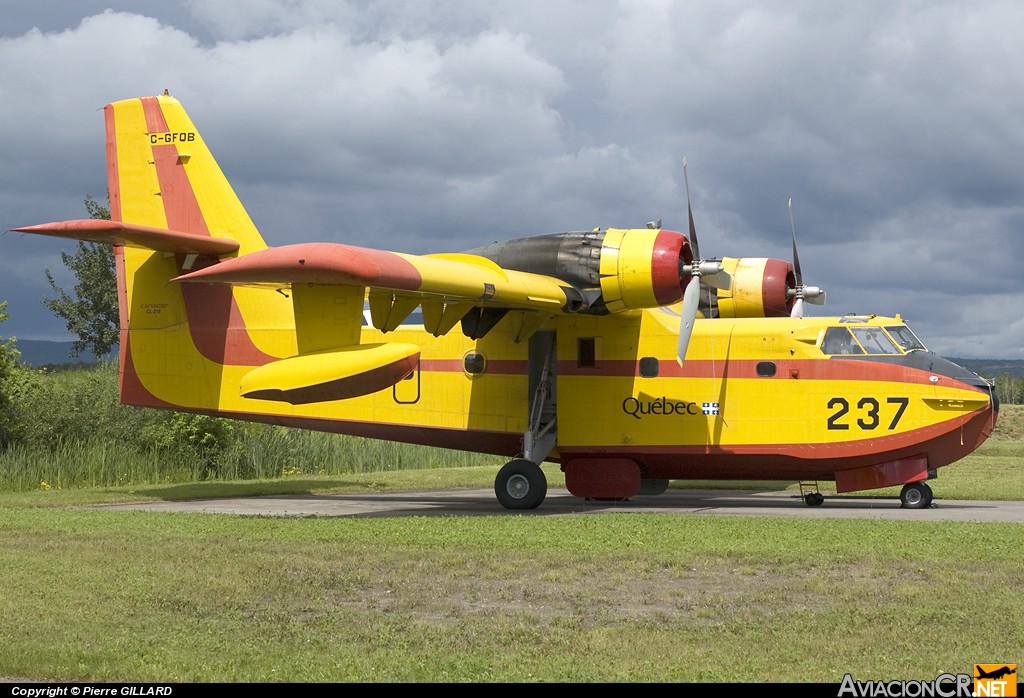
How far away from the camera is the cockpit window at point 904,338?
58.7ft

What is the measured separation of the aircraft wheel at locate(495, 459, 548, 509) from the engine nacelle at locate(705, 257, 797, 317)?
5516 mm

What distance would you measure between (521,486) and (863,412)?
5778mm

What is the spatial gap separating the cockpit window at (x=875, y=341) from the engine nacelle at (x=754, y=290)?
3126mm

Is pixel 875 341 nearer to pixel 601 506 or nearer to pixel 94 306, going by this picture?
pixel 601 506

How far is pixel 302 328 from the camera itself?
50.2 ft

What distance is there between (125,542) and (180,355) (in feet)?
26.0

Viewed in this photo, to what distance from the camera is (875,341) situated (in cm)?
1791

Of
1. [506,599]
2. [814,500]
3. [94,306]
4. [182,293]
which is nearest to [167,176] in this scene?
[182,293]

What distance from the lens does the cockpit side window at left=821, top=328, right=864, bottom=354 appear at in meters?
18.0

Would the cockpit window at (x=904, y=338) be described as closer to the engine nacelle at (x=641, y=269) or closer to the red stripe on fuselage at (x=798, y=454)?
the red stripe on fuselage at (x=798, y=454)

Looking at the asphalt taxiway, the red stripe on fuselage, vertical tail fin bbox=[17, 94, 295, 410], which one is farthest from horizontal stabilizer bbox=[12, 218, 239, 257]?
the red stripe on fuselage

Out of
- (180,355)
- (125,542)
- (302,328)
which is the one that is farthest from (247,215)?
(125,542)

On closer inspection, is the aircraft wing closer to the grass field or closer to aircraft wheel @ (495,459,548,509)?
aircraft wheel @ (495,459,548,509)

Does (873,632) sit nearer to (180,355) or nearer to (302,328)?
(302,328)
